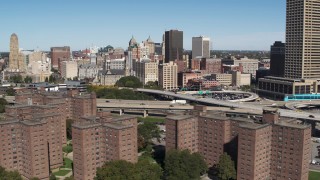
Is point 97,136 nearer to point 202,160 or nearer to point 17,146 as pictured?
point 17,146

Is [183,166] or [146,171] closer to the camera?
[146,171]

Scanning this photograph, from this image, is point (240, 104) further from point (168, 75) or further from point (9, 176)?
point (9, 176)

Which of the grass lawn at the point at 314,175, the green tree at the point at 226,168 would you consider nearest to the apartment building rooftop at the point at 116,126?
the green tree at the point at 226,168

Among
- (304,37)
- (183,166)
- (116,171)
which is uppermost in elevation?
(304,37)

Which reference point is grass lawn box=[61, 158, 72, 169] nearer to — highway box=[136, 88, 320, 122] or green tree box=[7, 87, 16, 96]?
highway box=[136, 88, 320, 122]

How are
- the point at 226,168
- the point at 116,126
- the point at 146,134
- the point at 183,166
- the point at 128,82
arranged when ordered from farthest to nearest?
1. the point at 128,82
2. the point at 146,134
3. the point at 226,168
4. the point at 183,166
5. the point at 116,126

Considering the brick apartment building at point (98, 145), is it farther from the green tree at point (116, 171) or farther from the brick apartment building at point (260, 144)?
the brick apartment building at point (260, 144)

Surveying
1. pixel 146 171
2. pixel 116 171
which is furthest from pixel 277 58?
pixel 116 171

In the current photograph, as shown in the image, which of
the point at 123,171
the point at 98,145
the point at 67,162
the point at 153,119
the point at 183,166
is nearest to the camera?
the point at 123,171
